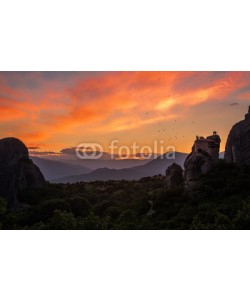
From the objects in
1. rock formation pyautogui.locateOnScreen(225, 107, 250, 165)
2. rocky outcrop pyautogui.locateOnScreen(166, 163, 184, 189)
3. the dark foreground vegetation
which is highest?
rock formation pyautogui.locateOnScreen(225, 107, 250, 165)

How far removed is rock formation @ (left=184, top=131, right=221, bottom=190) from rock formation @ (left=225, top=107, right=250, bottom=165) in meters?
0.29

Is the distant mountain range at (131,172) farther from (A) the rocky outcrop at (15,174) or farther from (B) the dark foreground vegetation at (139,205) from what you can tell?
(A) the rocky outcrop at (15,174)

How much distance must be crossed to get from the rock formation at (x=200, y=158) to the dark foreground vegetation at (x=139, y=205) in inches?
7.0

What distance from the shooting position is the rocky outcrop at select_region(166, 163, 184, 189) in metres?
11.4

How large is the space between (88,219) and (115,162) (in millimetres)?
1532

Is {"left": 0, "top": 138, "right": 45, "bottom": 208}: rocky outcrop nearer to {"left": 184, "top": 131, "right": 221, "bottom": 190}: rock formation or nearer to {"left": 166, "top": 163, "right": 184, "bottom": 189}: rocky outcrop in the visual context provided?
{"left": 166, "top": 163, "right": 184, "bottom": 189}: rocky outcrop

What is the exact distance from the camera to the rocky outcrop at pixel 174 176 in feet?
37.5

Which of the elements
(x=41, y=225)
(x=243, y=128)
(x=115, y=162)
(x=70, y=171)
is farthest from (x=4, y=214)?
(x=243, y=128)

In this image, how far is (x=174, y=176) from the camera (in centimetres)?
1155

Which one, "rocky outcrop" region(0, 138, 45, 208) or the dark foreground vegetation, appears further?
"rocky outcrop" region(0, 138, 45, 208)

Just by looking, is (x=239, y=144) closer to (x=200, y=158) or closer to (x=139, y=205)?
(x=200, y=158)

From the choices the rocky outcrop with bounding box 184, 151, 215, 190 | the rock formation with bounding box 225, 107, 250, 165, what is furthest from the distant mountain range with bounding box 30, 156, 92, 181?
the rock formation with bounding box 225, 107, 250, 165

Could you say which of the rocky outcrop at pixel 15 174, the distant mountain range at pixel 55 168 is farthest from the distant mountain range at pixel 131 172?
the rocky outcrop at pixel 15 174
